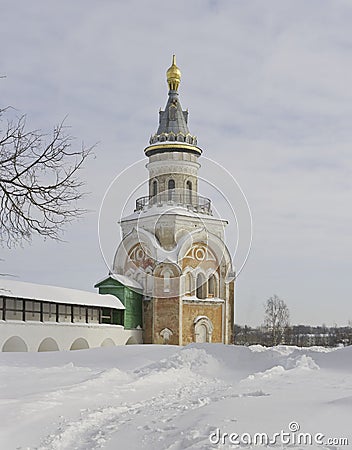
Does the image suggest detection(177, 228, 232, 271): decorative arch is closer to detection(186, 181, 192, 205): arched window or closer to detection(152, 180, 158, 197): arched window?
detection(186, 181, 192, 205): arched window

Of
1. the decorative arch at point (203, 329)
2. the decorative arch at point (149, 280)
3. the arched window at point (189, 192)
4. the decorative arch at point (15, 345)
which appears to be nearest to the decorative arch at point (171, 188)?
the arched window at point (189, 192)

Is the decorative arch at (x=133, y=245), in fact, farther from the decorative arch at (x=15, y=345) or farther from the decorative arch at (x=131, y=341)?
the decorative arch at (x=15, y=345)

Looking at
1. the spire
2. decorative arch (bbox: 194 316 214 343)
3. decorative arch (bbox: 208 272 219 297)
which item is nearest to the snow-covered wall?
decorative arch (bbox: 194 316 214 343)

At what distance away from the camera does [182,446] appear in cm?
524

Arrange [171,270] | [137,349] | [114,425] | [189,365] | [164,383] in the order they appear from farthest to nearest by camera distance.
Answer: [171,270] < [137,349] < [189,365] < [164,383] < [114,425]

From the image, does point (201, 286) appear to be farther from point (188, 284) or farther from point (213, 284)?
point (188, 284)

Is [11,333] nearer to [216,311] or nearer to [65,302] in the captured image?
[65,302]

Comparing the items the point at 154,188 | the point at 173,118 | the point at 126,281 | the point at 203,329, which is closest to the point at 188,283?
the point at 203,329

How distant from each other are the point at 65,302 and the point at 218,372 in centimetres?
1126

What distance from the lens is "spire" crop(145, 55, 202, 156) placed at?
30531 millimetres

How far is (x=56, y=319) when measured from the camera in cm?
2325

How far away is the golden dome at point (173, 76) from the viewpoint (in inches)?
1280

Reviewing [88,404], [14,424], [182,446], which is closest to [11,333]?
[88,404]

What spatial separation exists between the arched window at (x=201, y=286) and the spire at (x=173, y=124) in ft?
20.6
